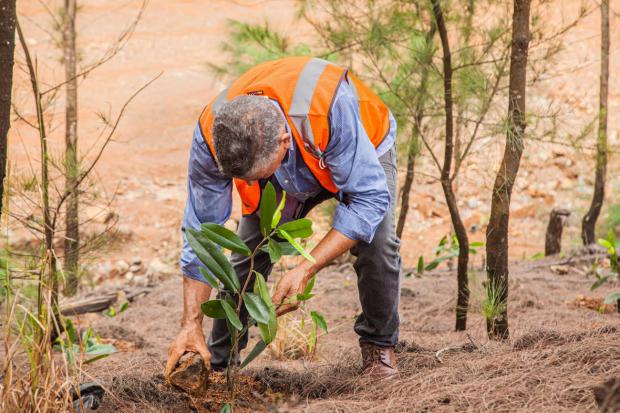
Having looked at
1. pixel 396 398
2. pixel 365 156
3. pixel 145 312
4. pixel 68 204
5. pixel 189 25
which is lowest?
pixel 145 312

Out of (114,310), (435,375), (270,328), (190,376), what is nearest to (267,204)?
(270,328)

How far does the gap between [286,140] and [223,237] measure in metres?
0.31

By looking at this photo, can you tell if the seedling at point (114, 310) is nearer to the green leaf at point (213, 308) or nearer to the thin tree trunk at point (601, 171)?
the green leaf at point (213, 308)

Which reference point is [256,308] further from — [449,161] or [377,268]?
[449,161]

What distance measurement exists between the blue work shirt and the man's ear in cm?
9

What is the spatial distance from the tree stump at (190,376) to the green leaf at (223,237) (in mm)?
428

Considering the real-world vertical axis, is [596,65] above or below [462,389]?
above

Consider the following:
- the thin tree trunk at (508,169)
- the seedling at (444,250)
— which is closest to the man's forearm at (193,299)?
the thin tree trunk at (508,169)

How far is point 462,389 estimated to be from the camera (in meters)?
1.91

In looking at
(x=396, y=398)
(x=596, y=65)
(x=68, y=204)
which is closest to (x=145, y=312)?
(x=68, y=204)

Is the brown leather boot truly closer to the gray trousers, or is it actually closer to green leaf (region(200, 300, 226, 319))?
the gray trousers

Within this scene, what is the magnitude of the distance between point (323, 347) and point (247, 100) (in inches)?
70.3

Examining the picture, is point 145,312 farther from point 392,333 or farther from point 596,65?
point 596,65

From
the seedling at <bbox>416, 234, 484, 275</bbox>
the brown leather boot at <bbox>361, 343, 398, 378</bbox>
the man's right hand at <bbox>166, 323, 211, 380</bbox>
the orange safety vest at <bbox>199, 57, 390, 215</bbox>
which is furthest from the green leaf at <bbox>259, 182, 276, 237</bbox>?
the seedling at <bbox>416, 234, 484, 275</bbox>
